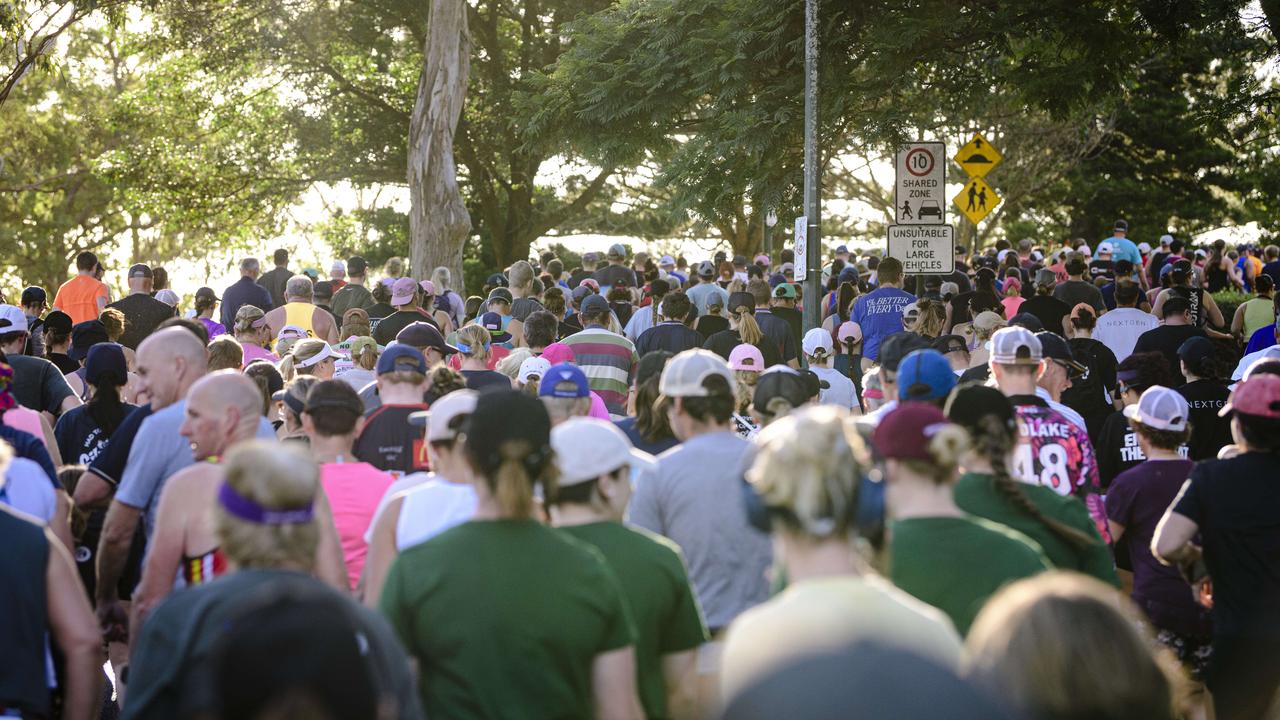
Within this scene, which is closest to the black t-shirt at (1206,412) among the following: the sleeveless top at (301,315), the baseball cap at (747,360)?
the baseball cap at (747,360)

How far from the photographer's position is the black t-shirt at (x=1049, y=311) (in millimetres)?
13922

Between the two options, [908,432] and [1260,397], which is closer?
[908,432]

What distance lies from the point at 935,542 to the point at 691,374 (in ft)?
5.49

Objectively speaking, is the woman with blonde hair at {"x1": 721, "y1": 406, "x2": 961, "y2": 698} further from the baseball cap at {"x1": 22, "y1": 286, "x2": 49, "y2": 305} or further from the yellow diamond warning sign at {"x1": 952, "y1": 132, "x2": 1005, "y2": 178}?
the yellow diamond warning sign at {"x1": 952, "y1": 132, "x2": 1005, "y2": 178}

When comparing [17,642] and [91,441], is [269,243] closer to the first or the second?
[91,441]

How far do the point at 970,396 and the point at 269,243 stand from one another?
46.0m

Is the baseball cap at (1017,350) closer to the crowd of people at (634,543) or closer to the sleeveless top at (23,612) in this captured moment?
the crowd of people at (634,543)

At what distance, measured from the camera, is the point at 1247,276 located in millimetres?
29875

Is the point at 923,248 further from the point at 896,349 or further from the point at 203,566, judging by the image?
the point at 203,566

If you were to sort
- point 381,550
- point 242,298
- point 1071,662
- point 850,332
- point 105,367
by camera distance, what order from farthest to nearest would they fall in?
point 242,298
point 850,332
point 105,367
point 381,550
point 1071,662

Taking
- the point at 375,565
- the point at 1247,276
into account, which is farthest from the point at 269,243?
the point at 375,565

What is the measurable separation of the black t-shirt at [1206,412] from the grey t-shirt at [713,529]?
490 cm

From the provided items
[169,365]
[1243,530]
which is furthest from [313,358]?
[1243,530]

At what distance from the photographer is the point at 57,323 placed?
10383 millimetres
